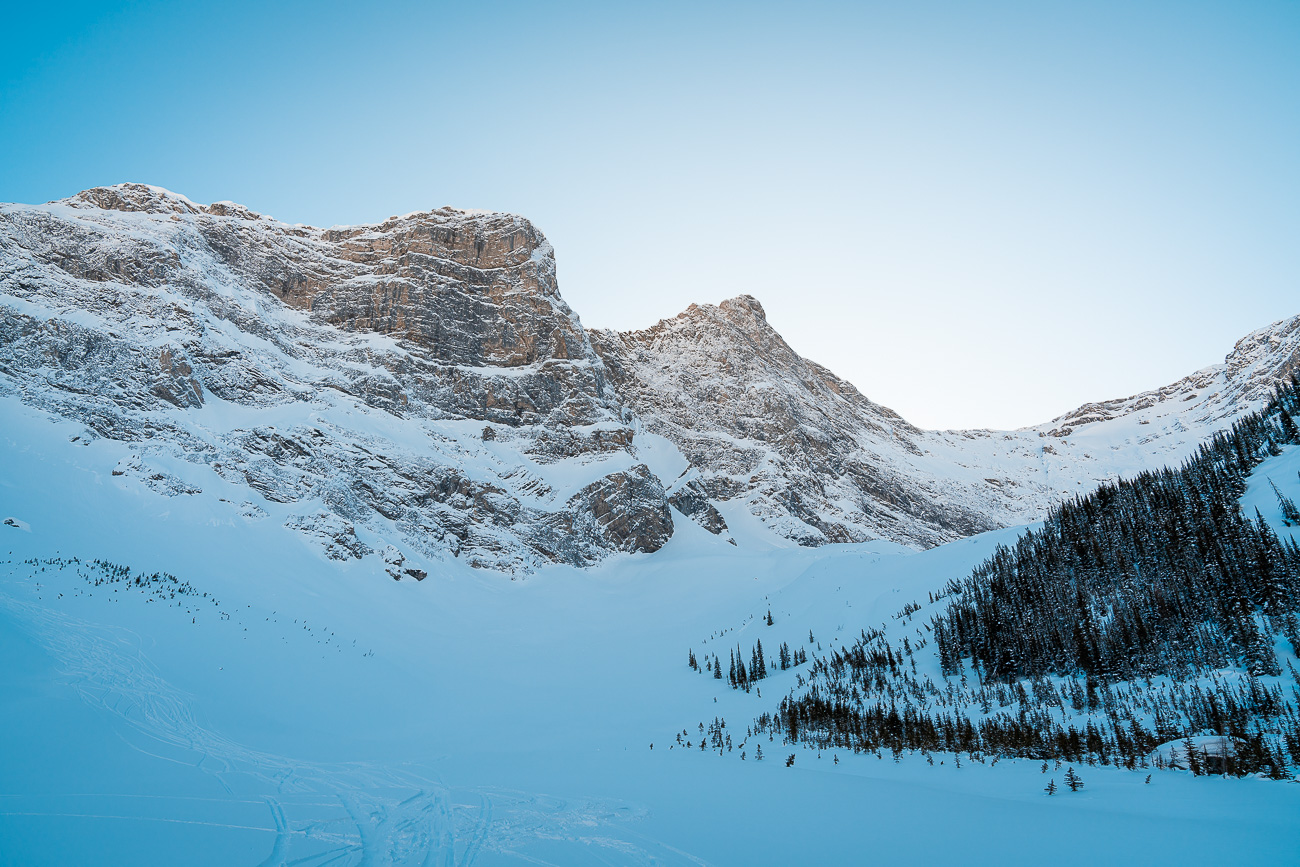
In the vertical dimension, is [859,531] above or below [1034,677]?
above

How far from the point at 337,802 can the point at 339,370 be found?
68.8 m

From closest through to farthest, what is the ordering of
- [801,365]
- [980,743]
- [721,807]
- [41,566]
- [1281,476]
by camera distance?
[721,807], [980,743], [41,566], [1281,476], [801,365]

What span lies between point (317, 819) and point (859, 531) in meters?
92.7

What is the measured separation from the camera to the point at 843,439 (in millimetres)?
121000

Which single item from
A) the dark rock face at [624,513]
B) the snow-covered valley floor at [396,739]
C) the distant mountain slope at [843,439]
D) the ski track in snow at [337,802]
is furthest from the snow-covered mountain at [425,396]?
the ski track in snow at [337,802]

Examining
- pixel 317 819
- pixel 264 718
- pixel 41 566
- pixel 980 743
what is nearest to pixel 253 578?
pixel 41 566

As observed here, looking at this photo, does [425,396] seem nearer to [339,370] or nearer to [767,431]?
[339,370]

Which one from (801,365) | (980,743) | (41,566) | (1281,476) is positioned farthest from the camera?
(801,365)

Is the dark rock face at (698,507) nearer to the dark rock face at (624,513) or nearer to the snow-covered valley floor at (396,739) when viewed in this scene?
the dark rock face at (624,513)

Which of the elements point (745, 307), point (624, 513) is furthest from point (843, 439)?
point (624, 513)

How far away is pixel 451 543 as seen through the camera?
195 ft

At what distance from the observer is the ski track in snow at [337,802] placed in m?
9.34

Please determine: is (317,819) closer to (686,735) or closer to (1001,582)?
(686,735)

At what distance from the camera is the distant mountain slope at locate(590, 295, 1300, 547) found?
101 meters
